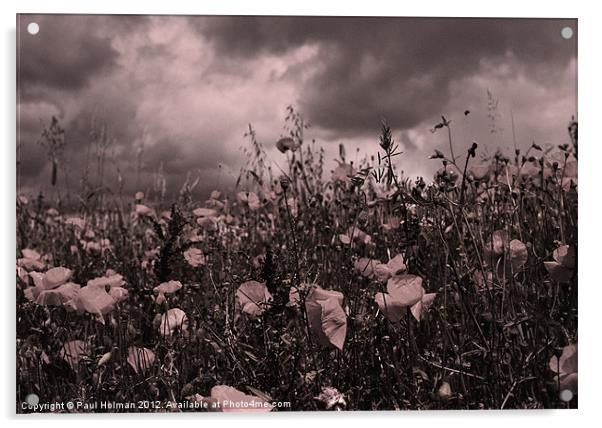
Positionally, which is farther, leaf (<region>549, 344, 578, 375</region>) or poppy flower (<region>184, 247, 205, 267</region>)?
poppy flower (<region>184, 247, 205, 267</region>)

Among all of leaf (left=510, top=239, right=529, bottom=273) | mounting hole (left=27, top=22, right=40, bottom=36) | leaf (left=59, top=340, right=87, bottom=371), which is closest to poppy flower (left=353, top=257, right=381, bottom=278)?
leaf (left=510, top=239, right=529, bottom=273)

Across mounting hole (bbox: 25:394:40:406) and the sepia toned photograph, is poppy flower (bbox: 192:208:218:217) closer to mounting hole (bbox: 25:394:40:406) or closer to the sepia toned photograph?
the sepia toned photograph

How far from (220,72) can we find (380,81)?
436 mm

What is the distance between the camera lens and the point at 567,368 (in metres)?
1.58

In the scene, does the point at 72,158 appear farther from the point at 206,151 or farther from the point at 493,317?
the point at 493,317

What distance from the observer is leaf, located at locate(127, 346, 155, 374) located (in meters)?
1.54

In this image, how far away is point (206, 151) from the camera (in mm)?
1705

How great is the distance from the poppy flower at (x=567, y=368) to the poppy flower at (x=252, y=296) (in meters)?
0.72
